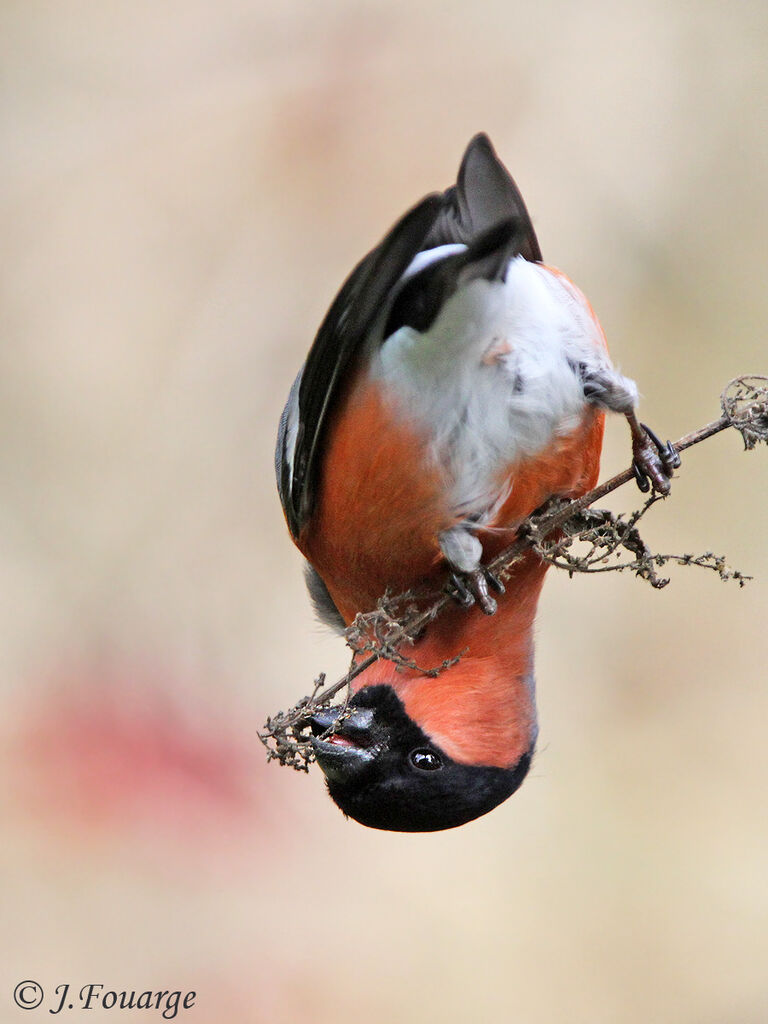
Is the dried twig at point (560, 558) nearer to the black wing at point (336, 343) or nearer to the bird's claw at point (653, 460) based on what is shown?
the bird's claw at point (653, 460)

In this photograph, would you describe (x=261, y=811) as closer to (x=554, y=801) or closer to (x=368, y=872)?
(x=368, y=872)

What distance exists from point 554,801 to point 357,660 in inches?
94.2

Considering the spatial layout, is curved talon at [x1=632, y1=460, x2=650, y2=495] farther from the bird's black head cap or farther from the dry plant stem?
the bird's black head cap

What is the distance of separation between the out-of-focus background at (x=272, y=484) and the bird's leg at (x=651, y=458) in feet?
6.88

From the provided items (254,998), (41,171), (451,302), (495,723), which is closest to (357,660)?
(495,723)

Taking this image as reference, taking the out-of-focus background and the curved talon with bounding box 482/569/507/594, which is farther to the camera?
the out-of-focus background

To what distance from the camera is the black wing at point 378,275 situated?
228 centimetres

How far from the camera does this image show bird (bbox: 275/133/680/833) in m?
2.50

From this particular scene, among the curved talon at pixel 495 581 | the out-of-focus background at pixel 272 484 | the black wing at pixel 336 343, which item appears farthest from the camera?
the out-of-focus background at pixel 272 484

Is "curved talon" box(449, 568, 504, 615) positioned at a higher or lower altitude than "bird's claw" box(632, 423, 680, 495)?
lower

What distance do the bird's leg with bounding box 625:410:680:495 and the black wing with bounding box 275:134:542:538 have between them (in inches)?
21.7

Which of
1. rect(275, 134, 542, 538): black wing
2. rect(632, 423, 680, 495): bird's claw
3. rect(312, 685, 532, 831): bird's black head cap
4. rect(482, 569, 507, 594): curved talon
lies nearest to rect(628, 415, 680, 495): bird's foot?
rect(632, 423, 680, 495): bird's claw

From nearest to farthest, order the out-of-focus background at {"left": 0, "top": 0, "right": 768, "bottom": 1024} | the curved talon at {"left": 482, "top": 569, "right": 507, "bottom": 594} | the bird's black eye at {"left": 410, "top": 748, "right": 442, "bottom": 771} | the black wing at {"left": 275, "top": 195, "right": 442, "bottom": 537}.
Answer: the black wing at {"left": 275, "top": 195, "right": 442, "bottom": 537} < the curved talon at {"left": 482, "top": 569, "right": 507, "bottom": 594} < the bird's black eye at {"left": 410, "top": 748, "right": 442, "bottom": 771} < the out-of-focus background at {"left": 0, "top": 0, "right": 768, "bottom": 1024}

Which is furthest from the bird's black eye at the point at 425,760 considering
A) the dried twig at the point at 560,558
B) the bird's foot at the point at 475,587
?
the bird's foot at the point at 475,587
